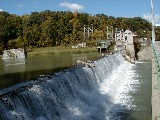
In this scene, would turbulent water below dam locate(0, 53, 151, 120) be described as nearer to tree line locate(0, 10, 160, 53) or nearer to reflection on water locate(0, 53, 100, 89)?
reflection on water locate(0, 53, 100, 89)

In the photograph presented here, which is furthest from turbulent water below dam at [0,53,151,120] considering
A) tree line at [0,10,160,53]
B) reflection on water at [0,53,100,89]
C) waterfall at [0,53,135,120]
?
tree line at [0,10,160,53]

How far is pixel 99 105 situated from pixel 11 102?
6.72 m

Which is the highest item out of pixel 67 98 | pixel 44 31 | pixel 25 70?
pixel 44 31

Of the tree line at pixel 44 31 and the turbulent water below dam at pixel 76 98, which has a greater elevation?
the tree line at pixel 44 31

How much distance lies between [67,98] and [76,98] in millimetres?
1049

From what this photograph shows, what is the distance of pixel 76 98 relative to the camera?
1842cm

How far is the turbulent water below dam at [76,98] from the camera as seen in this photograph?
13516mm

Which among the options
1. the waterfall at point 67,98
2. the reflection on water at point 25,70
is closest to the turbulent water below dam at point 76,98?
the waterfall at point 67,98

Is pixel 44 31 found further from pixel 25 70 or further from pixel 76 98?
pixel 76 98

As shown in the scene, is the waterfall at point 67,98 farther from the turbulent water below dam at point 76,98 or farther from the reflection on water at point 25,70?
the reflection on water at point 25,70

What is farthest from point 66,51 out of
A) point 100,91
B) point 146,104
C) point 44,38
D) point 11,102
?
point 11,102

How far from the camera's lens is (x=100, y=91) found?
2205 cm

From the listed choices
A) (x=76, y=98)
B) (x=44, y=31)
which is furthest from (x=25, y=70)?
(x=44, y=31)

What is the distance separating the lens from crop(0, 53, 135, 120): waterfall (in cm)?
1329
